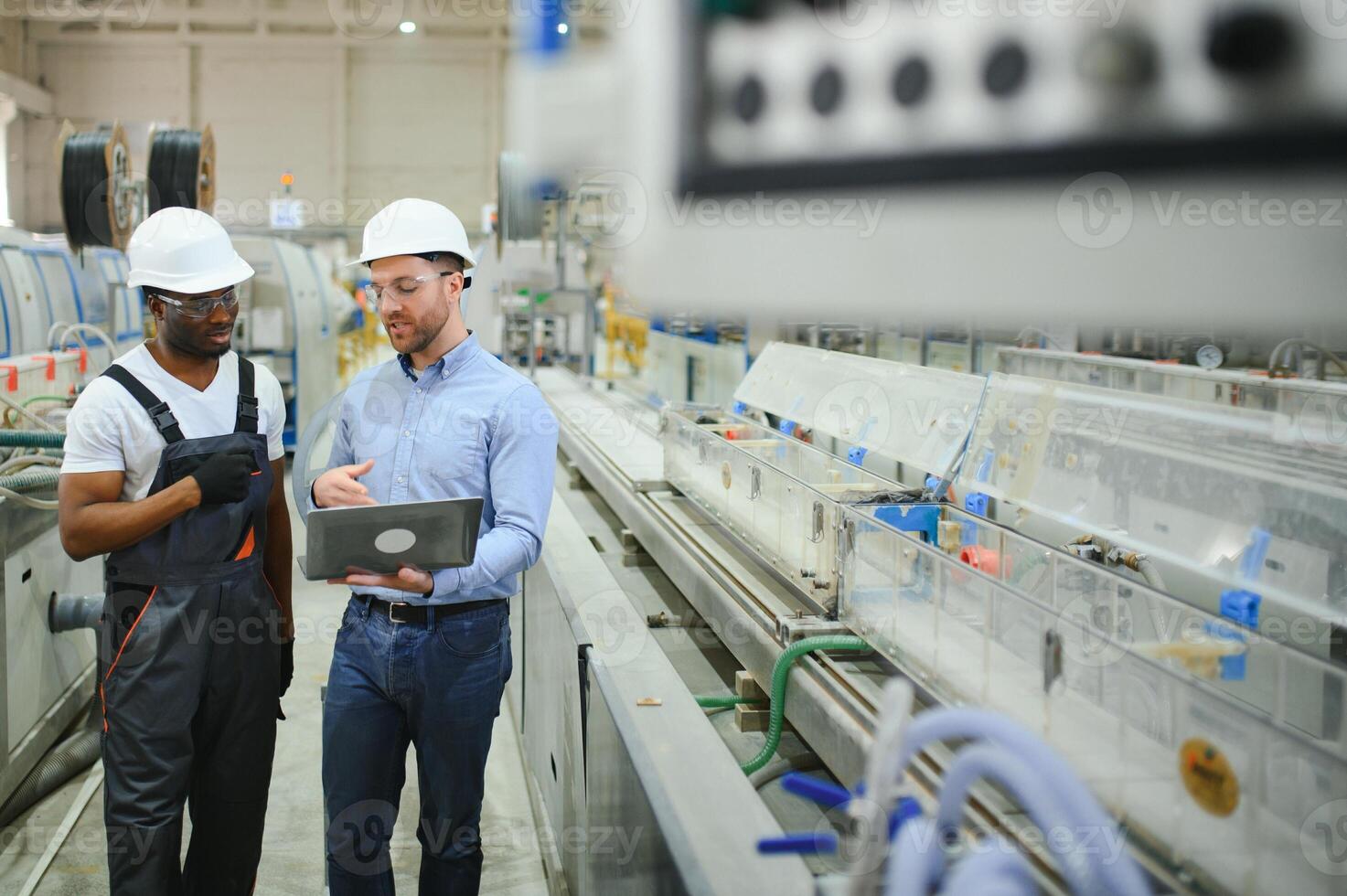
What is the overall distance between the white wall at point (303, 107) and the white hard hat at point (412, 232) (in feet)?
40.4

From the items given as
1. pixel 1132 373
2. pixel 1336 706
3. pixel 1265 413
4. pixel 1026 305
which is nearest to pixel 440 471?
pixel 1336 706

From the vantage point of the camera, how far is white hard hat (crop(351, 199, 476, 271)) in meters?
1.85

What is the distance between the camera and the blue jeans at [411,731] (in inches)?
75.5

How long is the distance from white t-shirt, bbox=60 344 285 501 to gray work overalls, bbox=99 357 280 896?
1.1 inches

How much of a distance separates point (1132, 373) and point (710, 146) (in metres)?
4.08

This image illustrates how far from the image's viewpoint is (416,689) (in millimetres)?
1927

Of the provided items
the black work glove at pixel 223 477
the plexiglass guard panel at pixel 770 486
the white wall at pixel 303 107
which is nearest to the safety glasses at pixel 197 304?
the black work glove at pixel 223 477

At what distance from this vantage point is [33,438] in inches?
122

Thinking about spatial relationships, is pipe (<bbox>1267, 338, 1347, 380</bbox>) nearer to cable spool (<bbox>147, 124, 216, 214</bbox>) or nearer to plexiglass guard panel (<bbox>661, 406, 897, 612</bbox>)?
plexiglass guard panel (<bbox>661, 406, 897, 612</bbox>)

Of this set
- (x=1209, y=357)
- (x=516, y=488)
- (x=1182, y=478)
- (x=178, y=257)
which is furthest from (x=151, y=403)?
(x=1209, y=357)

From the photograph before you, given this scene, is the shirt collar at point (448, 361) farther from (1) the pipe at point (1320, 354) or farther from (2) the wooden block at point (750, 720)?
(1) the pipe at point (1320, 354)

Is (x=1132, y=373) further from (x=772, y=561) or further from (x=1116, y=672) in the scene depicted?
(x=1116, y=672)

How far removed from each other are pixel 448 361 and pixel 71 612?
211 centimetres

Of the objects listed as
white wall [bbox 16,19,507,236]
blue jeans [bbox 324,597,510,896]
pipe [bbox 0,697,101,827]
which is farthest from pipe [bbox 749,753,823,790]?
white wall [bbox 16,19,507,236]
